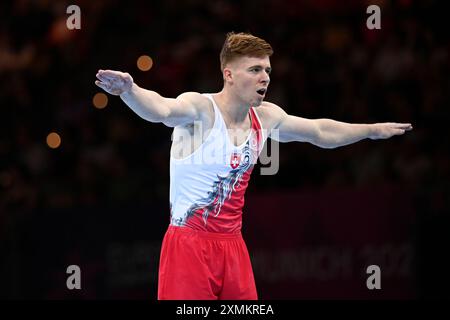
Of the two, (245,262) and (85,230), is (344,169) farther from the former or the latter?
(245,262)

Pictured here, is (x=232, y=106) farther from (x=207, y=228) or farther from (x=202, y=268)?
(x=202, y=268)

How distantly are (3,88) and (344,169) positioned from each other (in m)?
6.25

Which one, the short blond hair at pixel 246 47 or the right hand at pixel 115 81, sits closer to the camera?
the right hand at pixel 115 81

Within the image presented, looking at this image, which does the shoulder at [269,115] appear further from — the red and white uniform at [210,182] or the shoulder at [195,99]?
the shoulder at [195,99]

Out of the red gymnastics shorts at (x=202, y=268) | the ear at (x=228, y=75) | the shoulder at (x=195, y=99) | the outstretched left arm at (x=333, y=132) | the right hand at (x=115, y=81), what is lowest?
the red gymnastics shorts at (x=202, y=268)

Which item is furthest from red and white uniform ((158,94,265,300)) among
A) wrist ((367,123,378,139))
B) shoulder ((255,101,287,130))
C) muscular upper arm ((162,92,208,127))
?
wrist ((367,123,378,139))

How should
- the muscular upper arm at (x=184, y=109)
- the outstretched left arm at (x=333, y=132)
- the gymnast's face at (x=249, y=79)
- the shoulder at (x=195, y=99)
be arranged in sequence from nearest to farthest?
the muscular upper arm at (x=184, y=109) → the shoulder at (x=195, y=99) → the gymnast's face at (x=249, y=79) → the outstretched left arm at (x=333, y=132)

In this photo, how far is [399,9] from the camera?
11.0 meters

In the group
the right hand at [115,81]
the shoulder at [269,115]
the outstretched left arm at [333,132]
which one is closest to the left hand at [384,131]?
the outstretched left arm at [333,132]

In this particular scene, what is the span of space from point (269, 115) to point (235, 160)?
58cm

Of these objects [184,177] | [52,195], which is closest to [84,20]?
[52,195]

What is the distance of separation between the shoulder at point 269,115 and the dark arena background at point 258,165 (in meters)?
3.15

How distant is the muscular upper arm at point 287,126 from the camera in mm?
6605

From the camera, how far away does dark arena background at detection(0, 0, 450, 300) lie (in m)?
9.64
